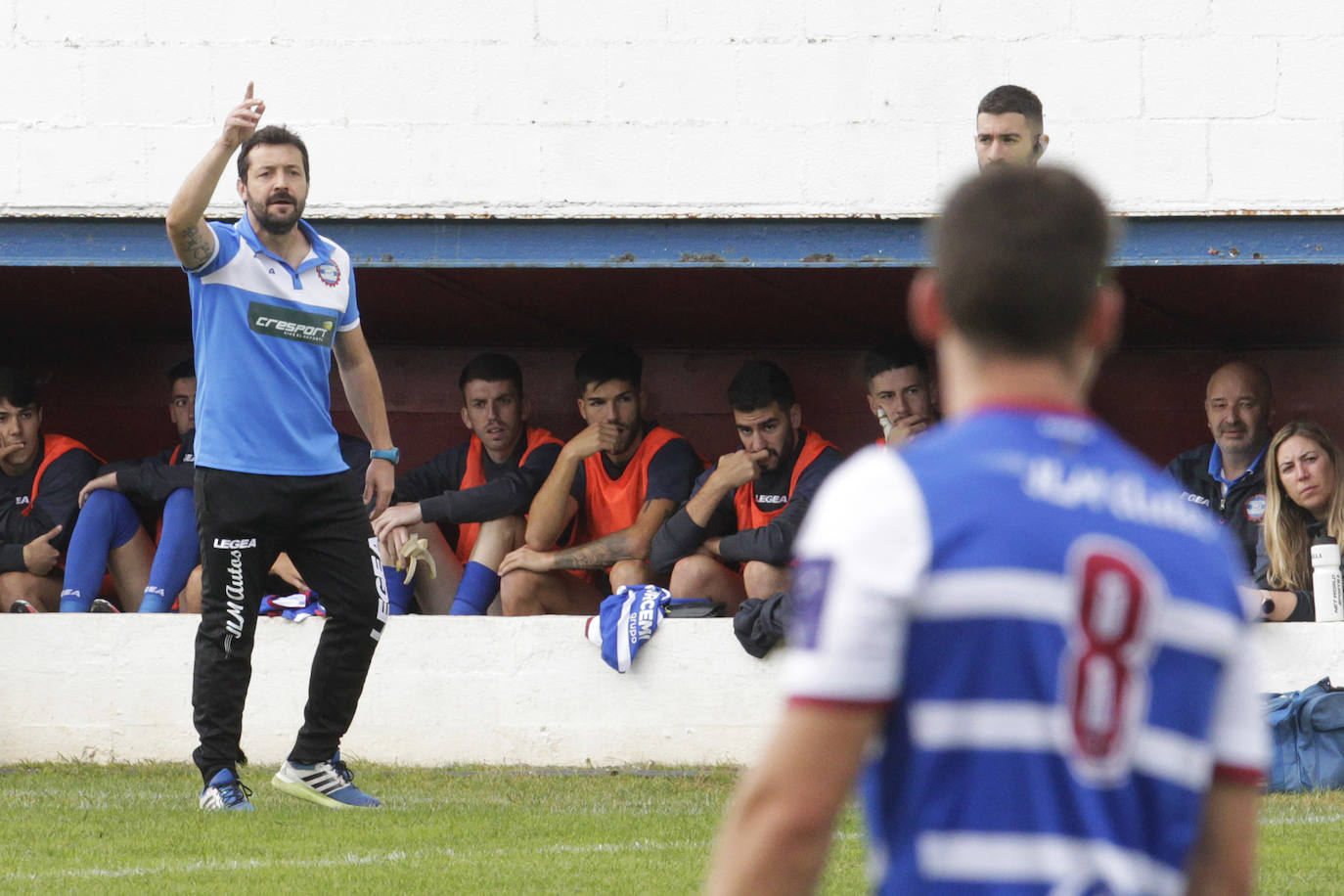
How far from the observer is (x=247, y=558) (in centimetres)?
545

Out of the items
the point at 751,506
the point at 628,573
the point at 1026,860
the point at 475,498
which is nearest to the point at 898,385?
the point at 751,506

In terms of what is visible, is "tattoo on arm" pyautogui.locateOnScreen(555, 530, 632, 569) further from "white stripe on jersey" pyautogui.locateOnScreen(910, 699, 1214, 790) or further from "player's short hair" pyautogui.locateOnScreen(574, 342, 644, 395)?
"white stripe on jersey" pyautogui.locateOnScreen(910, 699, 1214, 790)

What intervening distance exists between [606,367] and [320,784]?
3391mm

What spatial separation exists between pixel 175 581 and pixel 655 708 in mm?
2396

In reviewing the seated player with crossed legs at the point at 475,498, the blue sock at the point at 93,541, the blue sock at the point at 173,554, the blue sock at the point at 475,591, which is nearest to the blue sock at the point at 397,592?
the seated player with crossed legs at the point at 475,498

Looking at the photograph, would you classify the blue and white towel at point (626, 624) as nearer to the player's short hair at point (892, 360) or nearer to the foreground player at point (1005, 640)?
the player's short hair at point (892, 360)

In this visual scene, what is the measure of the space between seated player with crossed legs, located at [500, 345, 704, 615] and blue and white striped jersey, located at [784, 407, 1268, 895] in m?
6.52

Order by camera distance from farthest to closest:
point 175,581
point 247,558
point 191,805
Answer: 1. point 175,581
2. point 191,805
3. point 247,558

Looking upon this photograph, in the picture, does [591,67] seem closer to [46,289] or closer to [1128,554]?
[46,289]

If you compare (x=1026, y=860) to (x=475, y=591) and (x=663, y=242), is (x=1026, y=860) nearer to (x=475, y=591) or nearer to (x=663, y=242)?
(x=663, y=242)

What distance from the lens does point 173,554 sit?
8141mm

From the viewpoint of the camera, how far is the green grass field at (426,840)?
4344mm

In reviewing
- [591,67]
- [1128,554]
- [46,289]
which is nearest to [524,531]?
[591,67]

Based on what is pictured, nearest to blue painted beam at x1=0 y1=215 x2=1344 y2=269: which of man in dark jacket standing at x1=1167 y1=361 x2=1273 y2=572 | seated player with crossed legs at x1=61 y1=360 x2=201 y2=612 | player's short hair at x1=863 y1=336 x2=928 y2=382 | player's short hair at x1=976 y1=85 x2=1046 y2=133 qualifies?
player's short hair at x1=863 y1=336 x2=928 y2=382
